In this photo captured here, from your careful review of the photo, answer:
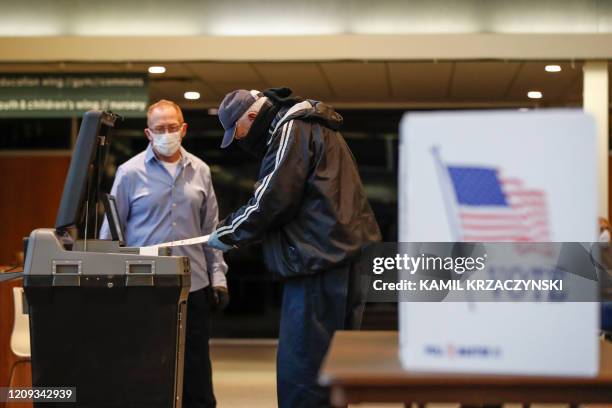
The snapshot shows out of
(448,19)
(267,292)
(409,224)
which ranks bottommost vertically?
(267,292)

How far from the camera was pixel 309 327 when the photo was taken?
145 inches

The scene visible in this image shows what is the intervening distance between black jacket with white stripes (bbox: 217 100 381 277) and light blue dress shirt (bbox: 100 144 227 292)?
0.99m

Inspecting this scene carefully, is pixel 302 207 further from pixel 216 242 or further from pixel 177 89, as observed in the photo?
pixel 177 89

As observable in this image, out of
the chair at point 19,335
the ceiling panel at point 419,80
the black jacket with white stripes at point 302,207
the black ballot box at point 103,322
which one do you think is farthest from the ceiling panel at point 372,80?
the black ballot box at point 103,322

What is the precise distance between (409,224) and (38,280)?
1962mm

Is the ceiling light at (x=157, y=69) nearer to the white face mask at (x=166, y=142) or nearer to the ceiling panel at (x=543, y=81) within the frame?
the ceiling panel at (x=543, y=81)

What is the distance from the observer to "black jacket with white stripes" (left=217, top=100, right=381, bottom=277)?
3.61 meters

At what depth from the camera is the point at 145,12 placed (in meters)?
7.47

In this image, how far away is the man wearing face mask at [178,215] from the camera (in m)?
4.62

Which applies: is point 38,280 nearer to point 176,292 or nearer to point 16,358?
point 176,292

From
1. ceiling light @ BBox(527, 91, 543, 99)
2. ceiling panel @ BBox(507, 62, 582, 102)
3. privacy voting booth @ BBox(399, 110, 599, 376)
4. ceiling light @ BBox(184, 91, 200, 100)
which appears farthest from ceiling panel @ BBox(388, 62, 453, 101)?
privacy voting booth @ BBox(399, 110, 599, 376)

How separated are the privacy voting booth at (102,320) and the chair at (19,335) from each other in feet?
4.82

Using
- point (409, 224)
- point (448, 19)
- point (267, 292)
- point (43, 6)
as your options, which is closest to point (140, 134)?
point (267, 292)

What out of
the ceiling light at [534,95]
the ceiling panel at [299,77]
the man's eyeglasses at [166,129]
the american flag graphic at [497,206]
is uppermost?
the ceiling panel at [299,77]
